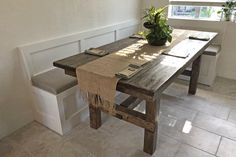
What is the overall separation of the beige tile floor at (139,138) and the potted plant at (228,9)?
146 cm

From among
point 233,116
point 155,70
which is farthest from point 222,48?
point 155,70

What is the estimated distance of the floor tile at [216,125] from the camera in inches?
82.8

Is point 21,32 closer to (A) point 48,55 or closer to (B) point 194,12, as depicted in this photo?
(A) point 48,55

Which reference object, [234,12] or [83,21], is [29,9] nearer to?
[83,21]

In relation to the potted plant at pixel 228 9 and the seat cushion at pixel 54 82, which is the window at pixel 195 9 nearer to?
the potted plant at pixel 228 9

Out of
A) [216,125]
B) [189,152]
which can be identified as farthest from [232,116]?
[189,152]

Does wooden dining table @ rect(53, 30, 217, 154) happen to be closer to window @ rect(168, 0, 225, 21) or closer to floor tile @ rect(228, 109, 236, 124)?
floor tile @ rect(228, 109, 236, 124)

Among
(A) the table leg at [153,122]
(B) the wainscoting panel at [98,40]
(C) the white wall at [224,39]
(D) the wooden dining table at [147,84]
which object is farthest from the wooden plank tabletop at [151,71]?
(C) the white wall at [224,39]

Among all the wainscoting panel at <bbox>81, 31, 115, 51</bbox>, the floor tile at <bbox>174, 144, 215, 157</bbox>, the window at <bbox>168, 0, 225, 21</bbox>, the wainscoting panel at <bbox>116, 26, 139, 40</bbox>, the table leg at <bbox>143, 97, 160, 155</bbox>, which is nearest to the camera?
the table leg at <bbox>143, 97, 160, 155</bbox>

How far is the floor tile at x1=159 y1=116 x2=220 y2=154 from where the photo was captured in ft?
6.40

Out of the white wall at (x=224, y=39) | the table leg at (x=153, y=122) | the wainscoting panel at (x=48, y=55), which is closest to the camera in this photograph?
the table leg at (x=153, y=122)

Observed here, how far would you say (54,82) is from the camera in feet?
6.61

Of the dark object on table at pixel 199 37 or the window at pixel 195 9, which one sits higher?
the window at pixel 195 9

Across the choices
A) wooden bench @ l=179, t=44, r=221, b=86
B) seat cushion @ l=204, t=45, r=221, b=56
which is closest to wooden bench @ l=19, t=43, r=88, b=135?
wooden bench @ l=179, t=44, r=221, b=86
